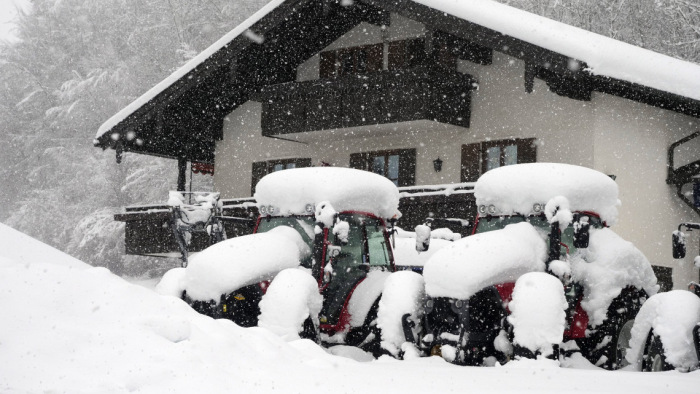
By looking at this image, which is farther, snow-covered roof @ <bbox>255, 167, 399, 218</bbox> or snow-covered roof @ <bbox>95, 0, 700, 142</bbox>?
snow-covered roof @ <bbox>95, 0, 700, 142</bbox>

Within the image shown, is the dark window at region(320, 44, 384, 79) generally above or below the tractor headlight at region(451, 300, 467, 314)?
above

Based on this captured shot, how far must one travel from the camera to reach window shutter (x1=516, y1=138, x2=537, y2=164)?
14.8 meters

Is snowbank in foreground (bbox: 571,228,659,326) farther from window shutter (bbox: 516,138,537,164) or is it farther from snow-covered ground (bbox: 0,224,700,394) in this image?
window shutter (bbox: 516,138,537,164)

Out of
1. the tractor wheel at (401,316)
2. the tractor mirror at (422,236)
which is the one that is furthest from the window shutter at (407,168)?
the tractor wheel at (401,316)

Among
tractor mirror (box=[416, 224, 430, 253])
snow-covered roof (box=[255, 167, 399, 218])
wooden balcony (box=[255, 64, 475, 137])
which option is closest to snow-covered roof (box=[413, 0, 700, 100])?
wooden balcony (box=[255, 64, 475, 137])

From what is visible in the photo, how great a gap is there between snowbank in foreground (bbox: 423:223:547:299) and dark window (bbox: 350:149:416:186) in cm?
894

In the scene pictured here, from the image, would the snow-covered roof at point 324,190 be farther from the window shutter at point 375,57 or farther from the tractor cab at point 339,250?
the window shutter at point 375,57

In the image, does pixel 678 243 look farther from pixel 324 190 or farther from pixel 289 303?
pixel 289 303

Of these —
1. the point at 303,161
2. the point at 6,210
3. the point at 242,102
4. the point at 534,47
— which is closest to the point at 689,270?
the point at 534,47

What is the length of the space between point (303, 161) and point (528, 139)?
5.71m

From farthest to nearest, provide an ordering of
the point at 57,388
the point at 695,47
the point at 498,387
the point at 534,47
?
the point at 695,47, the point at 534,47, the point at 498,387, the point at 57,388

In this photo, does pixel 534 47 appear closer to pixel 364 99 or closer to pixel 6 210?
pixel 364 99

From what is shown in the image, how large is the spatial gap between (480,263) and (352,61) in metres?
11.2

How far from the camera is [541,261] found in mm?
7773
